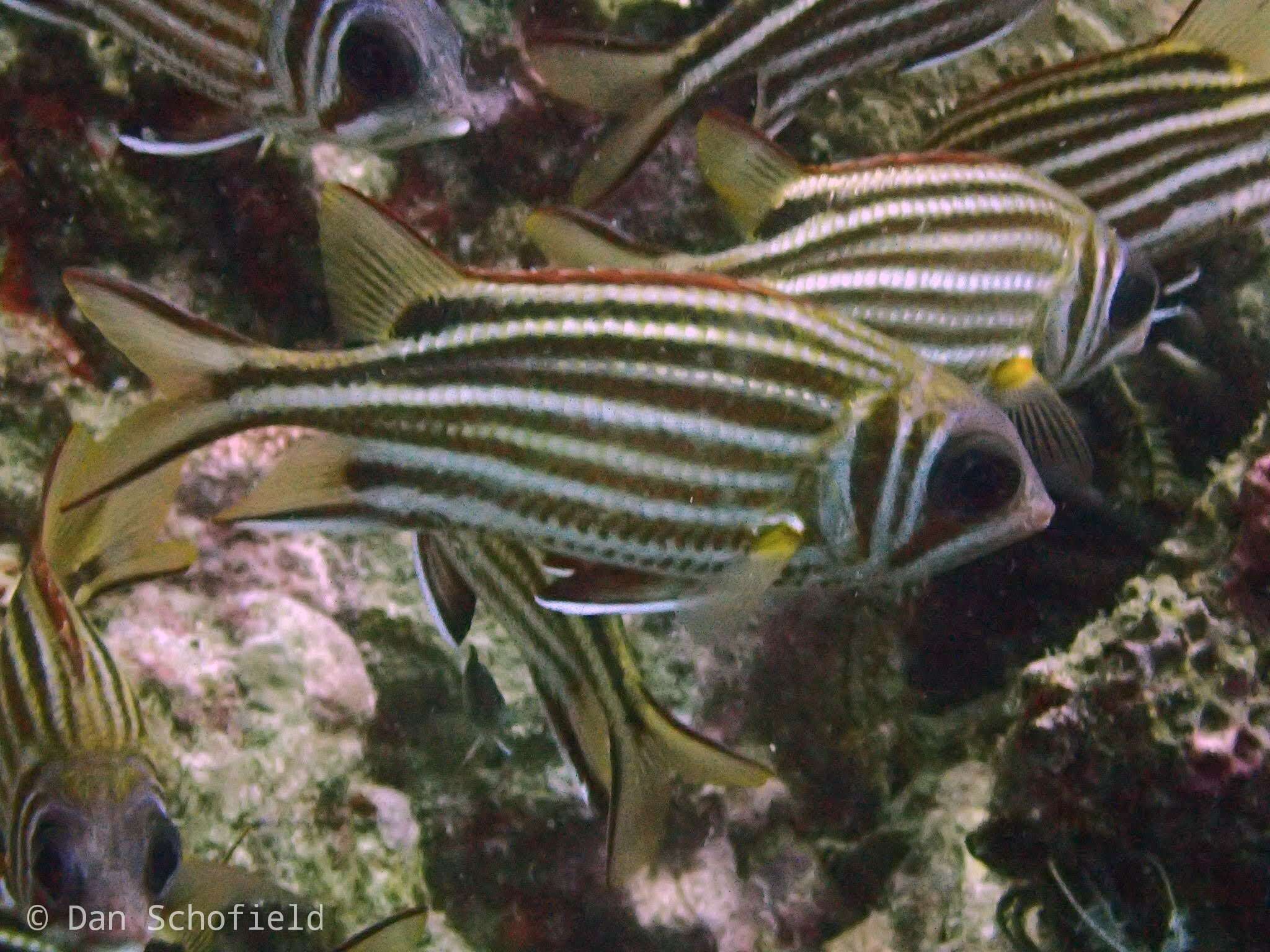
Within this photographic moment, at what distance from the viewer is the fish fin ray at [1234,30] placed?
3098mm

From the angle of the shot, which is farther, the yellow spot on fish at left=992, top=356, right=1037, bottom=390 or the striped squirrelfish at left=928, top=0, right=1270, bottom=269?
the striped squirrelfish at left=928, top=0, right=1270, bottom=269

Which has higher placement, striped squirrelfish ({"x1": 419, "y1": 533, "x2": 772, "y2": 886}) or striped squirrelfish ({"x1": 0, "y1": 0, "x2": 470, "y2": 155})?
striped squirrelfish ({"x1": 0, "y1": 0, "x2": 470, "y2": 155})

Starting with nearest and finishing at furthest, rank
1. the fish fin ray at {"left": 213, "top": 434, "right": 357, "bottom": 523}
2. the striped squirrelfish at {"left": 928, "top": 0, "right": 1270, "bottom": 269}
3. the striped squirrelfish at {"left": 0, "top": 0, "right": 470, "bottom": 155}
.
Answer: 1. the fish fin ray at {"left": 213, "top": 434, "right": 357, "bottom": 523}
2. the striped squirrelfish at {"left": 0, "top": 0, "right": 470, "bottom": 155}
3. the striped squirrelfish at {"left": 928, "top": 0, "right": 1270, "bottom": 269}

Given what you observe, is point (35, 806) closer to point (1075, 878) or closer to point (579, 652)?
point (579, 652)

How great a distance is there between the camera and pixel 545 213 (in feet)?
6.96

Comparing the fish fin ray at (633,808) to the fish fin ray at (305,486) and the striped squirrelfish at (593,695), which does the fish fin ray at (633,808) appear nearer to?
the striped squirrelfish at (593,695)

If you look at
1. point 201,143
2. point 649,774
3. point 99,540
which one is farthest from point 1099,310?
point 99,540

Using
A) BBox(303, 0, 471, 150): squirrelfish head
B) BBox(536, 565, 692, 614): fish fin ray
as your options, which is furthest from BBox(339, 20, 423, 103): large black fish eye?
BBox(536, 565, 692, 614): fish fin ray

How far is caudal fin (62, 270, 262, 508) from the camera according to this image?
5.30 ft

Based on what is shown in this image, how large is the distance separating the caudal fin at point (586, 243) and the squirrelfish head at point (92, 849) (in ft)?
4.88

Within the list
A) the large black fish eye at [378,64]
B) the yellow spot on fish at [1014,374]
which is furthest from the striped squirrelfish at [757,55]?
the yellow spot on fish at [1014,374]

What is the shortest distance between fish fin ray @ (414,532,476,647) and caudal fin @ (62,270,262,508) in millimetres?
754

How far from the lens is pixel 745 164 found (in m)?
2.49

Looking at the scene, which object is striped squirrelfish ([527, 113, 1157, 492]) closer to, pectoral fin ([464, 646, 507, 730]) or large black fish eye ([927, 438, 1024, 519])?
large black fish eye ([927, 438, 1024, 519])
